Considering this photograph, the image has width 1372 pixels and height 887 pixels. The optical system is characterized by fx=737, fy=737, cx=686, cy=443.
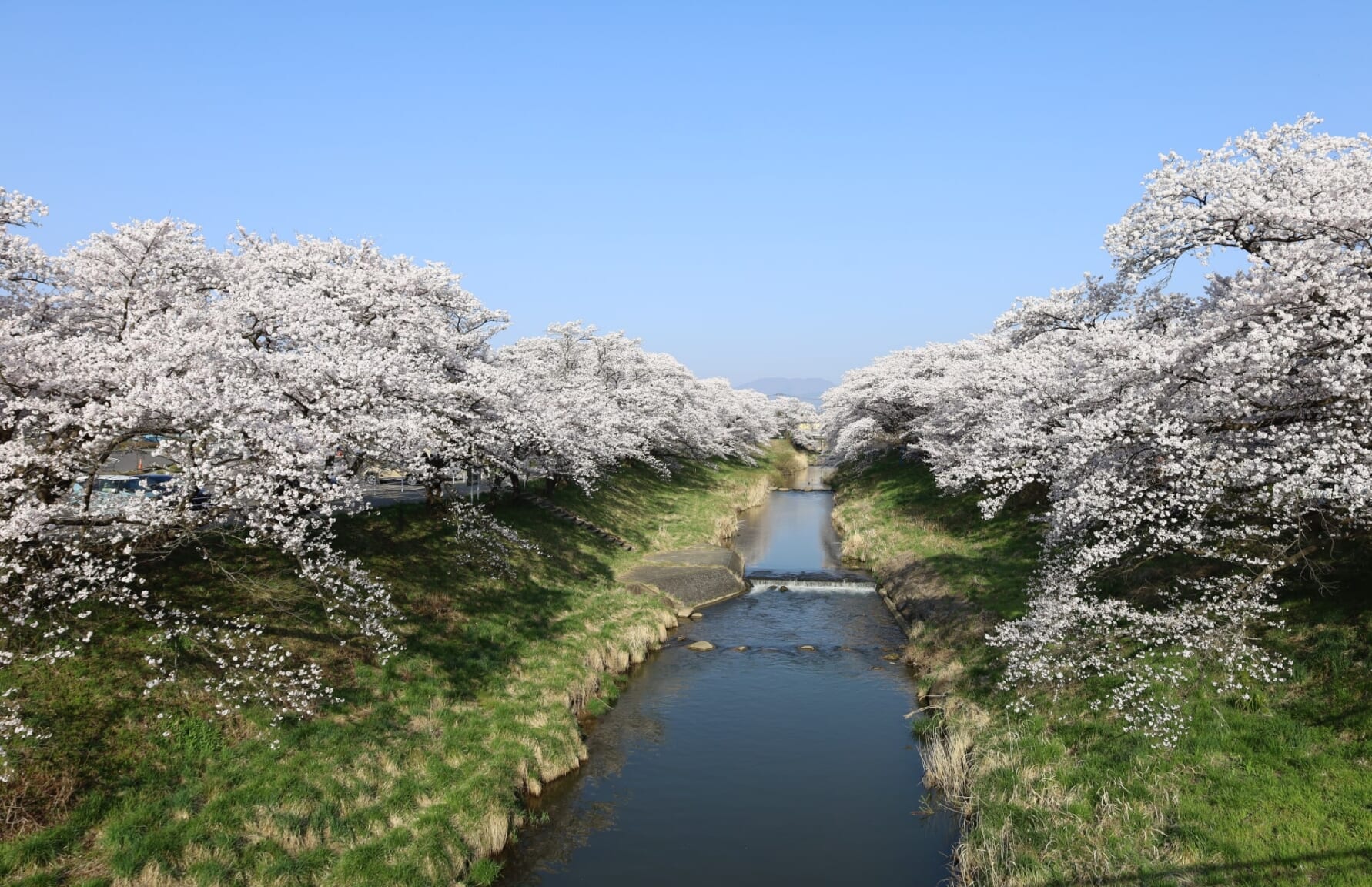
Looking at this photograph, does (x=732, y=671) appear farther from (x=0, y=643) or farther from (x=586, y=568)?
(x=0, y=643)

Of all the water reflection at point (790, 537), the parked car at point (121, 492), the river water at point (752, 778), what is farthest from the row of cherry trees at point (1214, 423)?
the water reflection at point (790, 537)

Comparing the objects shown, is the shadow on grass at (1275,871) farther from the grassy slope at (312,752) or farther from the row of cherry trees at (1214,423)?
the grassy slope at (312,752)

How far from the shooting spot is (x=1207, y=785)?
546 inches

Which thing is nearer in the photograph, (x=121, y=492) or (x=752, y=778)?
(x=752, y=778)

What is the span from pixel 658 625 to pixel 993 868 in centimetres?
1825

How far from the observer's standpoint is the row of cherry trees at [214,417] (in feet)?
50.6

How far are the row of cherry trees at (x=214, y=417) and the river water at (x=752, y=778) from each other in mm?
7224

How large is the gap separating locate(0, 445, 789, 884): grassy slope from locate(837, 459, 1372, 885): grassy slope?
1093 centimetres

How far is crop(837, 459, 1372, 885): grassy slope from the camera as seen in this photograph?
40.0 ft

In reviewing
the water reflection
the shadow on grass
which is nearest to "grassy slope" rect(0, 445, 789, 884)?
the shadow on grass

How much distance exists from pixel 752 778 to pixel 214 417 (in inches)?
616

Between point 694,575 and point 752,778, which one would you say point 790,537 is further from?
point 752,778

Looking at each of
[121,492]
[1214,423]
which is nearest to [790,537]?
[1214,423]

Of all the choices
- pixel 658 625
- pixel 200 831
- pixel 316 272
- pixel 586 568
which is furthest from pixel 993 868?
pixel 316 272
